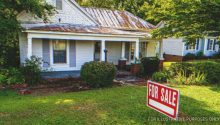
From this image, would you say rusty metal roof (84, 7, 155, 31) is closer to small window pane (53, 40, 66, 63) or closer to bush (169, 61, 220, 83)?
small window pane (53, 40, 66, 63)

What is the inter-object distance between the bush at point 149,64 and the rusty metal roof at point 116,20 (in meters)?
4.45

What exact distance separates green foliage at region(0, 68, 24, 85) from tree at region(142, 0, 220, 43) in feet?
27.7

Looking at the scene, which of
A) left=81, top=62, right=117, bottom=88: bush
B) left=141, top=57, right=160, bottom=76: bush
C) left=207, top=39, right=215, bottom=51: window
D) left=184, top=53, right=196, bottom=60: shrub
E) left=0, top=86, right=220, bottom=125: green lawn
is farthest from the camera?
left=207, top=39, right=215, bottom=51: window

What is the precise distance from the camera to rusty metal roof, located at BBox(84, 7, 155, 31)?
19317 millimetres

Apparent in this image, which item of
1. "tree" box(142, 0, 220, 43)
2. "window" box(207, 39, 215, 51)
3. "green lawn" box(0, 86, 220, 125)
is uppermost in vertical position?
"tree" box(142, 0, 220, 43)

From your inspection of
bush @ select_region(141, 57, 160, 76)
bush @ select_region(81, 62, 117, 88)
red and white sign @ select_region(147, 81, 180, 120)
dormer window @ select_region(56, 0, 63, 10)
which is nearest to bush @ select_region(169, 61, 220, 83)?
bush @ select_region(141, 57, 160, 76)

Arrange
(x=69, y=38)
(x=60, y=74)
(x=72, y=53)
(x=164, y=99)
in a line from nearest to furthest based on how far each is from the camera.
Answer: (x=164, y=99), (x=69, y=38), (x=60, y=74), (x=72, y=53)

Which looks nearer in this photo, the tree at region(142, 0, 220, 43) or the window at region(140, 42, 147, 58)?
the tree at region(142, 0, 220, 43)

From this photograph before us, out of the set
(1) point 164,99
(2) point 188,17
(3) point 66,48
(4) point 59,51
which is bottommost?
(1) point 164,99

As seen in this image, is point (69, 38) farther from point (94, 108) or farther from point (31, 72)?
point (94, 108)

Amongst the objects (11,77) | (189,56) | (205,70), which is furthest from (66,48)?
(189,56)

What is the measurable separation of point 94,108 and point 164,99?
11.9 feet

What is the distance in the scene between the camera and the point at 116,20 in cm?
2006

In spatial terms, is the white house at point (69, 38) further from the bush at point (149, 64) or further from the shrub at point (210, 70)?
the shrub at point (210, 70)
